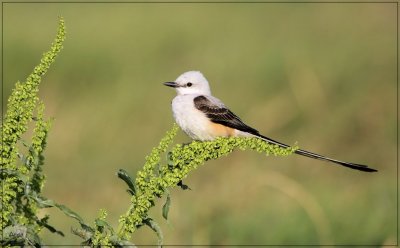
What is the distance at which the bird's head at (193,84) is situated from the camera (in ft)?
27.1

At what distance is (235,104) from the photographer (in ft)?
48.0

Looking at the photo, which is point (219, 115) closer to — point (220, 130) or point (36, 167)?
point (220, 130)

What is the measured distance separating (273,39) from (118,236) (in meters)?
12.0

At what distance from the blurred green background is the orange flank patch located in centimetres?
91

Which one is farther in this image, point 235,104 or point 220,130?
point 235,104

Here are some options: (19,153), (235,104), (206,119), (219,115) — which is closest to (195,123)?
(206,119)

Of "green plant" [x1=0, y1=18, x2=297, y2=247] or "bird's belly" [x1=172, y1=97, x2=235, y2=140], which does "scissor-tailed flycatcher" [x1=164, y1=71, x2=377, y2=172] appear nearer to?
"bird's belly" [x1=172, y1=97, x2=235, y2=140]

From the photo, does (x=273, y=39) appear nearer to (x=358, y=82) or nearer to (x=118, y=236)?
(x=358, y=82)

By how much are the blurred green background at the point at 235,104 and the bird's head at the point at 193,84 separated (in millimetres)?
1187

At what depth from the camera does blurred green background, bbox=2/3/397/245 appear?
9344 millimetres

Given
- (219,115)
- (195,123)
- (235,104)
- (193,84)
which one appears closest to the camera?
(195,123)

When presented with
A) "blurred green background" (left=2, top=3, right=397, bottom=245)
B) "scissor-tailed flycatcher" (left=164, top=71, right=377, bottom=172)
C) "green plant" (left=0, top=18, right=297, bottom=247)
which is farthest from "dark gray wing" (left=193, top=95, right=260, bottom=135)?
"green plant" (left=0, top=18, right=297, bottom=247)

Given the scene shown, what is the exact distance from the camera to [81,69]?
1589 cm

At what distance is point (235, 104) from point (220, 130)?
679 centimetres
